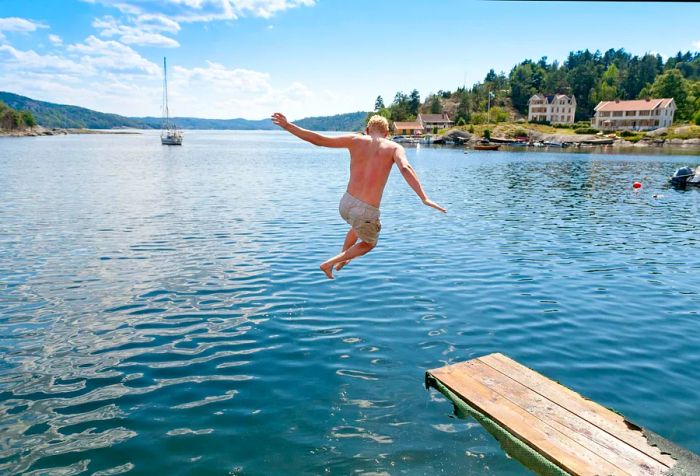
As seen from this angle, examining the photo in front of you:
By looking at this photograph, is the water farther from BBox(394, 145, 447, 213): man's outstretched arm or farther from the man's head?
the man's head

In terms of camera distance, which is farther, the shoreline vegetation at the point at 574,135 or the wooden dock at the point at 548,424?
the shoreline vegetation at the point at 574,135

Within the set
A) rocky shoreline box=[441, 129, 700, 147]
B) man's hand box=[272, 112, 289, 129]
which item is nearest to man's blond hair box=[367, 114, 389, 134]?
man's hand box=[272, 112, 289, 129]

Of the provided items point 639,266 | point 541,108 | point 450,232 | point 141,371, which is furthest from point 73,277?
point 541,108

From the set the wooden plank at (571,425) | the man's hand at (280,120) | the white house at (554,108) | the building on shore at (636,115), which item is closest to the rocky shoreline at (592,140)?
the building on shore at (636,115)

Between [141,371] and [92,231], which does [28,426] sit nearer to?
[141,371]

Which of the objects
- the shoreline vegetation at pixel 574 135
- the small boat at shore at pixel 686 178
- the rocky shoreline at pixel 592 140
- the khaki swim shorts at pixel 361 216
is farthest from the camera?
the shoreline vegetation at pixel 574 135

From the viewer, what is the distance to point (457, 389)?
756 cm

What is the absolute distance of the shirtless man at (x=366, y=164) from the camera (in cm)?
793

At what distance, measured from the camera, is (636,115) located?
540 ft

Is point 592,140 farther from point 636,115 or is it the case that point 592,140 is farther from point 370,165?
point 370,165

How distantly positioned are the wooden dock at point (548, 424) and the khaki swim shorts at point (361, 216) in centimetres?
266

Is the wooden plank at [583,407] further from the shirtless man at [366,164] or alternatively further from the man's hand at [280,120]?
the man's hand at [280,120]

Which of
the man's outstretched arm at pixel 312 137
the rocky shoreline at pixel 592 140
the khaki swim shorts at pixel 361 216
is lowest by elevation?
the khaki swim shorts at pixel 361 216

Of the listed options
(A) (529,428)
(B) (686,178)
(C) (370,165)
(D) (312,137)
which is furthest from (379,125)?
(B) (686,178)
